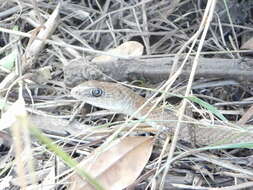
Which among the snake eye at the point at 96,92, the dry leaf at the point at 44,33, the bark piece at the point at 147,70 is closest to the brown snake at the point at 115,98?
the snake eye at the point at 96,92

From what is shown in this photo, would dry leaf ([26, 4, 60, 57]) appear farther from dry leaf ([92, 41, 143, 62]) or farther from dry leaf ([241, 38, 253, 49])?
dry leaf ([241, 38, 253, 49])

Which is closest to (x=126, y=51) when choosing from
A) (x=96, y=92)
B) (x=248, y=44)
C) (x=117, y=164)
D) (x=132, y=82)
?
(x=132, y=82)

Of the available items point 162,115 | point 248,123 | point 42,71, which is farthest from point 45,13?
point 248,123

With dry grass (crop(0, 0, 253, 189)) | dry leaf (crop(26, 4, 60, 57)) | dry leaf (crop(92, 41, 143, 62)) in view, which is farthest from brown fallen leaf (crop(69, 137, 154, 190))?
dry leaf (crop(26, 4, 60, 57))

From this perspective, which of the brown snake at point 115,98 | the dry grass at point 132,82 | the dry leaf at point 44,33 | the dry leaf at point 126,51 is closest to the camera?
the dry grass at point 132,82

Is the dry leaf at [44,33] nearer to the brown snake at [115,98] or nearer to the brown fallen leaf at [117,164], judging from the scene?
the brown snake at [115,98]

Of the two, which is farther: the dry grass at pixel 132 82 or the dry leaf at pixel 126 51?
the dry leaf at pixel 126 51
